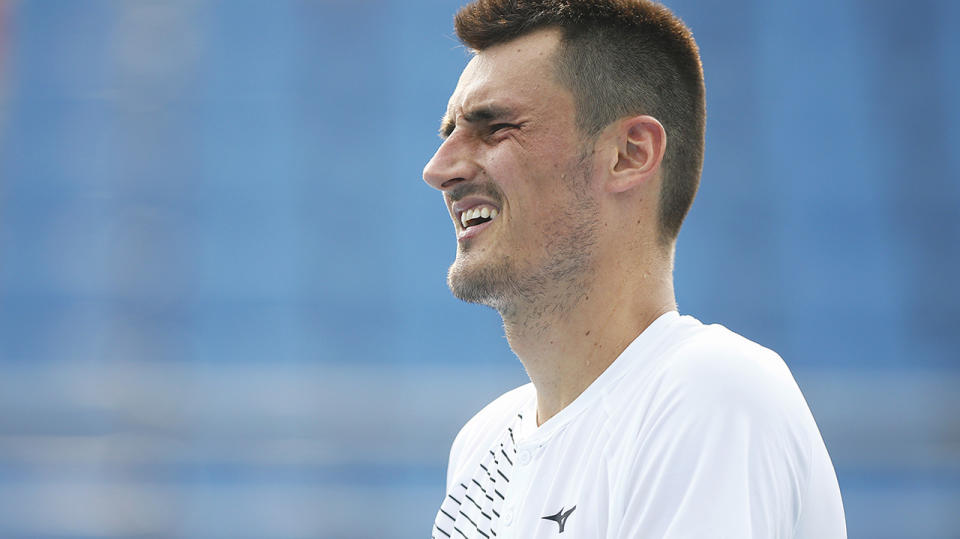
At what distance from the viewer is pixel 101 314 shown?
6.75 metres

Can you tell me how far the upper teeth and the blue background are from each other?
402cm

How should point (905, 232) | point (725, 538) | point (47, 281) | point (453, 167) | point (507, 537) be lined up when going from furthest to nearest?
point (905, 232), point (47, 281), point (453, 167), point (507, 537), point (725, 538)

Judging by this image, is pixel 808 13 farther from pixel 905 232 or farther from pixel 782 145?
pixel 905 232

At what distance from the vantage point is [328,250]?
22.4 feet

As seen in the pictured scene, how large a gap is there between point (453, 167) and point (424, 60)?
20.3 ft

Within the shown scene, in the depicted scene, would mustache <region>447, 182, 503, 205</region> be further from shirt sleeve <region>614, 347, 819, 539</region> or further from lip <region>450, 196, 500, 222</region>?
shirt sleeve <region>614, 347, 819, 539</region>

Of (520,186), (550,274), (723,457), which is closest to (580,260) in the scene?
(550,274)

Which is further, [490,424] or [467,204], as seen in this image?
[490,424]

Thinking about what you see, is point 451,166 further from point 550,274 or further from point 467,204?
point 550,274

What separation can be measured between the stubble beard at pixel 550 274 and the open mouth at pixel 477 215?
0.25 ft

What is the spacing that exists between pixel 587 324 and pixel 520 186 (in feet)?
0.83

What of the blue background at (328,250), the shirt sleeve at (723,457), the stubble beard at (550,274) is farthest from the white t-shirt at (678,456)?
the blue background at (328,250)

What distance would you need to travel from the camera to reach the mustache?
1489mm

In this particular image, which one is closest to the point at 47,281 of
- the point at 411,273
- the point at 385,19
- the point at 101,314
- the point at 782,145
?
the point at 101,314
